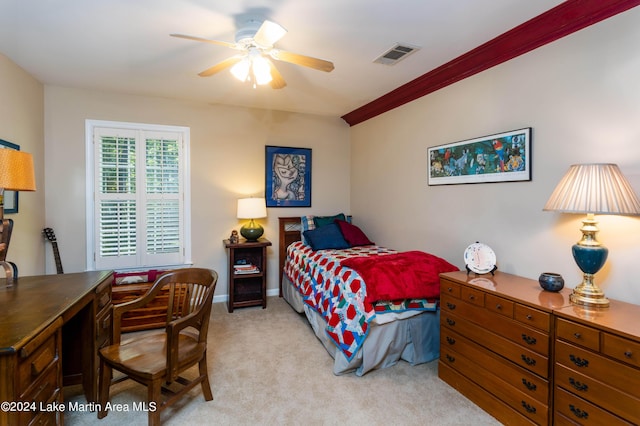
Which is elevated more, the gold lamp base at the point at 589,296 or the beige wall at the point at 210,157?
the beige wall at the point at 210,157

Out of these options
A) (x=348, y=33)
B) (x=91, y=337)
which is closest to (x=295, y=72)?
(x=348, y=33)

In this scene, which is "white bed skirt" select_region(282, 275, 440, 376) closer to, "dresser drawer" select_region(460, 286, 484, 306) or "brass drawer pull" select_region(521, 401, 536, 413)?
"dresser drawer" select_region(460, 286, 484, 306)

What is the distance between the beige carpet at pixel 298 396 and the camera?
2.00 m

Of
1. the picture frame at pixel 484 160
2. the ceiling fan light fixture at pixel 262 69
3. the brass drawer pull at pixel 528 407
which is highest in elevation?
the ceiling fan light fixture at pixel 262 69

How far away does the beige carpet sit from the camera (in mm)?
2002

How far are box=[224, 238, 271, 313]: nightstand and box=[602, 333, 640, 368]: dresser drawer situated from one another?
3.19 metres

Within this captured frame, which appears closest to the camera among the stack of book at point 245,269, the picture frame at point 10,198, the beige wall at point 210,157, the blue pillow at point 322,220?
the picture frame at point 10,198

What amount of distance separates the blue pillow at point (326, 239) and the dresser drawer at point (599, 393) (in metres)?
2.46

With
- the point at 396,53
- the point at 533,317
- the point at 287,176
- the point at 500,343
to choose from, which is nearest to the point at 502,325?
the point at 500,343

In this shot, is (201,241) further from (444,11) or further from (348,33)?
(444,11)

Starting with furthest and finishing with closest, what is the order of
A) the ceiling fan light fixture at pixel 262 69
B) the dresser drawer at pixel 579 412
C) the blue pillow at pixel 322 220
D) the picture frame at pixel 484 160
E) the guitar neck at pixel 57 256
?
the blue pillow at pixel 322 220
the guitar neck at pixel 57 256
the picture frame at pixel 484 160
the ceiling fan light fixture at pixel 262 69
the dresser drawer at pixel 579 412

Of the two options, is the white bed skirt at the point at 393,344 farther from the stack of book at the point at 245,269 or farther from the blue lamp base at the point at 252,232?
the blue lamp base at the point at 252,232

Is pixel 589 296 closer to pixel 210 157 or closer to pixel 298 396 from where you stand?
pixel 298 396

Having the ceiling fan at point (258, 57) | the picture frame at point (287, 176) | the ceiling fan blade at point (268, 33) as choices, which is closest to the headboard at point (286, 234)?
the picture frame at point (287, 176)
